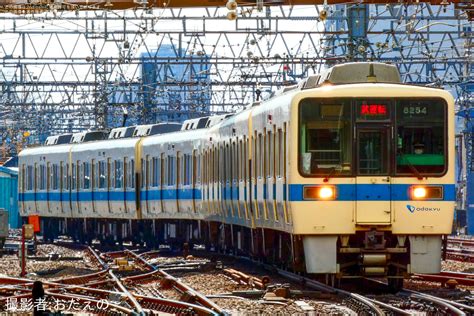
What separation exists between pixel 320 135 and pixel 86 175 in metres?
20.9

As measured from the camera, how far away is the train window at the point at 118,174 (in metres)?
35.1

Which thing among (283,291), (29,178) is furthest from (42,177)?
(283,291)

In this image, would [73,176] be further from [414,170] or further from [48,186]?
[414,170]

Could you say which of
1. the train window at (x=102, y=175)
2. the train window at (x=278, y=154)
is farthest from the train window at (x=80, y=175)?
the train window at (x=278, y=154)

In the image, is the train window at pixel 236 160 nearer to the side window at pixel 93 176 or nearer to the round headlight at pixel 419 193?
the round headlight at pixel 419 193

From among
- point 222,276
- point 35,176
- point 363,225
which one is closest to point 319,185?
point 363,225

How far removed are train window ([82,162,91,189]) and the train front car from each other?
20.5 m

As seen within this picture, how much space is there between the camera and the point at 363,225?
56.1 ft

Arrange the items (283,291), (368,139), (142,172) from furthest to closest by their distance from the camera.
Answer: (142,172) → (368,139) → (283,291)

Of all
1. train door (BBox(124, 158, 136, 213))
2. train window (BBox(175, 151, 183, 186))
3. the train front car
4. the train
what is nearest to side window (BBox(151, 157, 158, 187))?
train door (BBox(124, 158, 136, 213))

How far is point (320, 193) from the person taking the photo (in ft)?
56.2

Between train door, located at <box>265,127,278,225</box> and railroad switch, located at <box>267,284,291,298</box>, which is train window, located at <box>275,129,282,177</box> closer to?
train door, located at <box>265,127,278,225</box>

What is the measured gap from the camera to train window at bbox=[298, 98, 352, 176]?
17.1 m

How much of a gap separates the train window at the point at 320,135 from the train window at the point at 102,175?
761 inches
